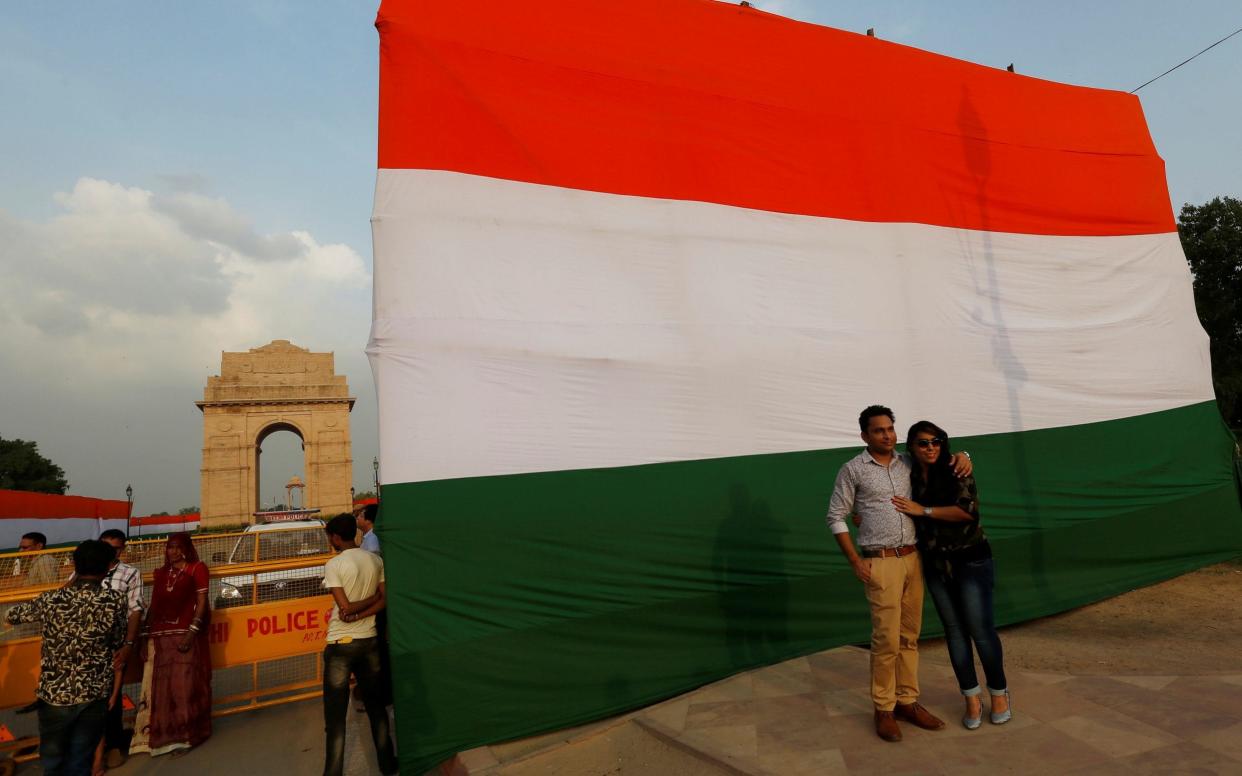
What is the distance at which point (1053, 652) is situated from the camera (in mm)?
5180

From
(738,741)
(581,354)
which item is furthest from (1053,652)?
(581,354)

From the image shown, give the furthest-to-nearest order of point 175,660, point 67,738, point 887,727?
point 175,660 < point 67,738 < point 887,727

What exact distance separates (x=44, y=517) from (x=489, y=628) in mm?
17354

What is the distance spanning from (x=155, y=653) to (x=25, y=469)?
66.0 m

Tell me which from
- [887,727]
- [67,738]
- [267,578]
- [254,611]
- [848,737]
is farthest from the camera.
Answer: [267,578]

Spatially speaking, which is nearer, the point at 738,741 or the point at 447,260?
the point at 738,741

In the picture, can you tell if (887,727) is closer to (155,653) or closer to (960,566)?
(960,566)

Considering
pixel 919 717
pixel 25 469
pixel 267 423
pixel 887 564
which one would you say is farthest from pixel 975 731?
pixel 25 469

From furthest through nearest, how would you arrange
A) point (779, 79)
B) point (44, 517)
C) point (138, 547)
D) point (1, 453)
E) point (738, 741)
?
point (1, 453), point (44, 517), point (138, 547), point (779, 79), point (738, 741)

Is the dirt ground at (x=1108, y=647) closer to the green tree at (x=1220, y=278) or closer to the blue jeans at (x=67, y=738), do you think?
the blue jeans at (x=67, y=738)

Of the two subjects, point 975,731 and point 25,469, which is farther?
point 25,469

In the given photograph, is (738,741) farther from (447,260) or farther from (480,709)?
(447,260)

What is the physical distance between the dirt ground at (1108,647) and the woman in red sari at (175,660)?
2902 millimetres

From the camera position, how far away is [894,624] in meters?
3.31
